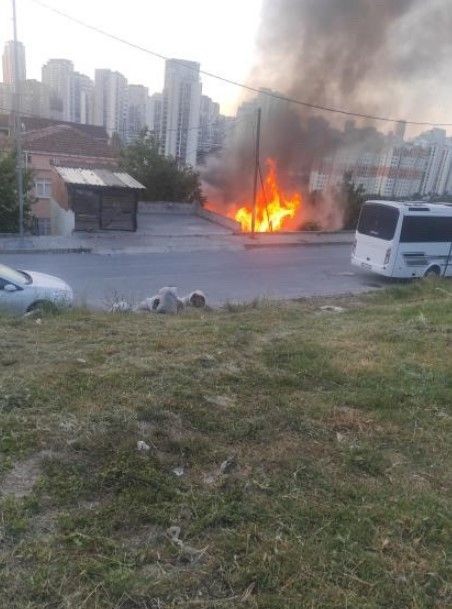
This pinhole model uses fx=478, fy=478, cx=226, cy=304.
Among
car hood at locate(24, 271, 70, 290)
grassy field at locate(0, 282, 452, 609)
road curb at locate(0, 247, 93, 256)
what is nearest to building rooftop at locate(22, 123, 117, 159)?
road curb at locate(0, 247, 93, 256)

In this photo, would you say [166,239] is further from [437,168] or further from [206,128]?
[437,168]

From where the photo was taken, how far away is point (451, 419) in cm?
413

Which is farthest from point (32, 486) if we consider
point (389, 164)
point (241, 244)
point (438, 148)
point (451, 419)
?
point (438, 148)

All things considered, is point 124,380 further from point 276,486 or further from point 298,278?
point 298,278

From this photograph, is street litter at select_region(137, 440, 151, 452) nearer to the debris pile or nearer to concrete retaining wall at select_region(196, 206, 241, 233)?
the debris pile


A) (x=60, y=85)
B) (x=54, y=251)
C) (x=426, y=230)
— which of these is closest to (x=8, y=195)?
(x=54, y=251)

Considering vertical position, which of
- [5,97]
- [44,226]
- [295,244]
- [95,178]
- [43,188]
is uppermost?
[5,97]

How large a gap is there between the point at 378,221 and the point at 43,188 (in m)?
21.5

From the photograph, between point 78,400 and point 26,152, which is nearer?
point 78,400

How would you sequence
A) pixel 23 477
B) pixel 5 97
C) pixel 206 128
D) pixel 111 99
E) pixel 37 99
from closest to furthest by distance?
pixel 23 477
pixel 5 97
pixel 206 128
pixel 111 99
pixel 37 99

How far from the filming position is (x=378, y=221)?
1458 centimetres

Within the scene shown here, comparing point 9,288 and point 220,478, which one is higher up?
point 220,478

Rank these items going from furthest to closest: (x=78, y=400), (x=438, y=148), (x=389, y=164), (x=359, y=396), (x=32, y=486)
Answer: (x=438, y=148) < (x=389, y=164) < (x=359, y=396) < (x=78, y=400) < (x=32, y=486)

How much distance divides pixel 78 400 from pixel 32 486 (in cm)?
109
